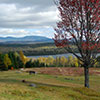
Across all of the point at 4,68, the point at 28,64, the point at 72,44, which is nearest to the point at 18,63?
the point at 28,64

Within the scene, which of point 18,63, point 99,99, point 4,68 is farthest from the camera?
point 18,63

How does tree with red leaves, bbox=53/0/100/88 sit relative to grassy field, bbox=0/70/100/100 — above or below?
above

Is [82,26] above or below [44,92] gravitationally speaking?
above

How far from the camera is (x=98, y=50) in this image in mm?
17891

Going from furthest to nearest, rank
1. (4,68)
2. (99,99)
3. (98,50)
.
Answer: (4,68) < (98,50) < (99,99)

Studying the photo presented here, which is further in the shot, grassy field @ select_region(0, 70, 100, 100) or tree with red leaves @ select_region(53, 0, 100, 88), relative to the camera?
tree with red leaves @ select_region(53, 0, 100, 88)

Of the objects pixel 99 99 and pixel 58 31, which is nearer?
pixel 99 99

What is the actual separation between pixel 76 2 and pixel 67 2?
114 centimetres

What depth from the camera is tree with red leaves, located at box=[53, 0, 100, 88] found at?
55.5 ft

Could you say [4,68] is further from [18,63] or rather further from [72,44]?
[72,44]

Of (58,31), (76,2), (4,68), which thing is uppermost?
(76,2)

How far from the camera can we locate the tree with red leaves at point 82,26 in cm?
1690

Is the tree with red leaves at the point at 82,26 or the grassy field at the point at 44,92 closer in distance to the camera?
the grassy field at the point at 44,92

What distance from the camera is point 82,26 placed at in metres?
17.5
